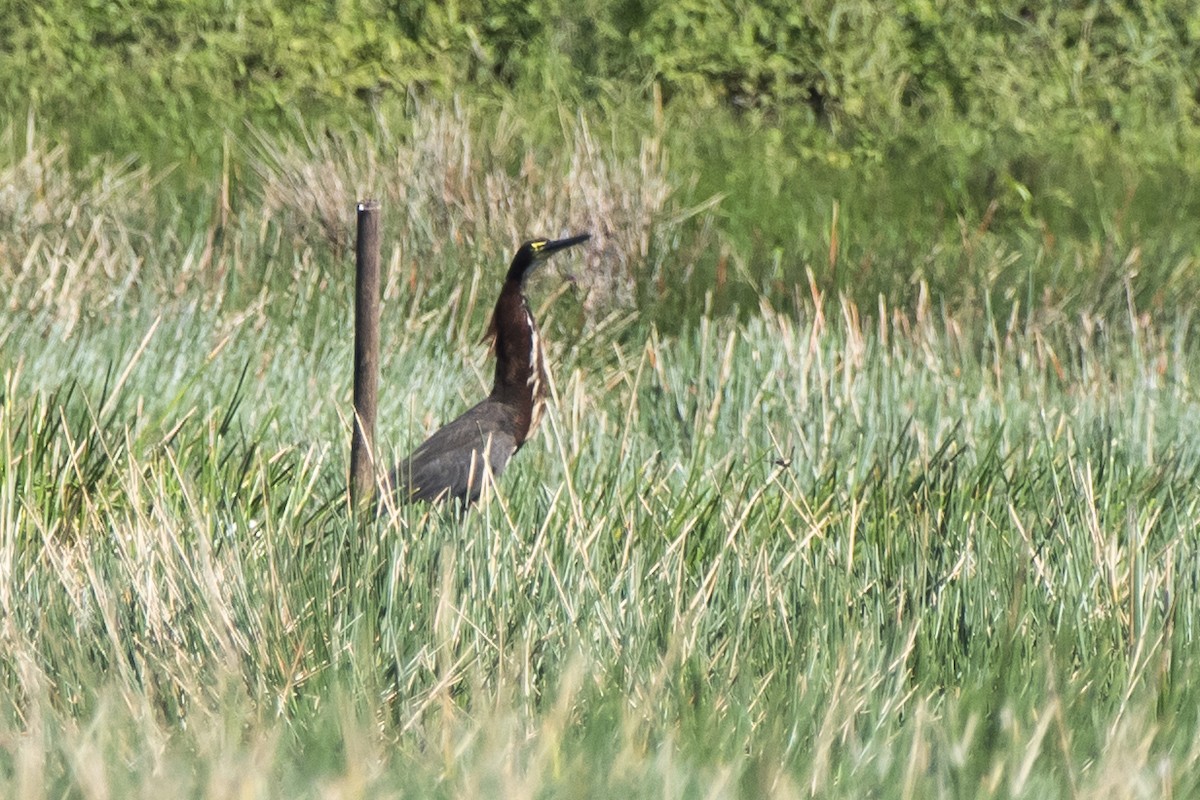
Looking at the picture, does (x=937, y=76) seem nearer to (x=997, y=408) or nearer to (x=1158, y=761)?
(x=997, y=408)

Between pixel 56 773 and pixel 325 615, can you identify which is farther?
pixel 325 615

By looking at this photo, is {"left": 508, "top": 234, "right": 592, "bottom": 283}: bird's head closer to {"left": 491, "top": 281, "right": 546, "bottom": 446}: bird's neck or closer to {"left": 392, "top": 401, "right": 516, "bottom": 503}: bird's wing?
{"left": 491, "top": 281, "right": 546, "bottom": 446}: bird's neck

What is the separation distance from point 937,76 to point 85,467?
6906 mm

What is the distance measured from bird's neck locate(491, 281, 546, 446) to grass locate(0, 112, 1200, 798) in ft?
0.28

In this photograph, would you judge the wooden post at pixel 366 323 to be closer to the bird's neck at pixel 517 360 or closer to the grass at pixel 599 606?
the grass at pixel 599 606

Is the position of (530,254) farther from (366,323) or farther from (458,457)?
(366,323)

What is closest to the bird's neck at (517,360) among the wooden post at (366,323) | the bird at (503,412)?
the bird at (503,412)

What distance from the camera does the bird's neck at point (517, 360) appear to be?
420cm

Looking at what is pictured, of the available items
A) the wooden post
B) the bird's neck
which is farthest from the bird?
the wooden post

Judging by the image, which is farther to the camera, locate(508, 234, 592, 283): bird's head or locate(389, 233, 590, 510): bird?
locate(508, 234, 592, 283): bird's head

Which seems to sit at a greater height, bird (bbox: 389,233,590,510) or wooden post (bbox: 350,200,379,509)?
wooden post (bbox: 350,200,379,509)

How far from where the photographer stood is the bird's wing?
3.79m

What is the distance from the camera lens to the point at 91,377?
407 centimetres

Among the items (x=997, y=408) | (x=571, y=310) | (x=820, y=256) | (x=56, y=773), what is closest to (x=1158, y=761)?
(x=56, y=773)
